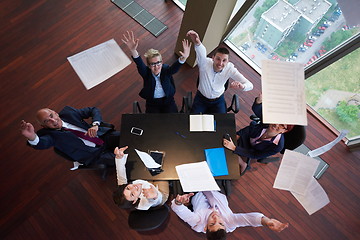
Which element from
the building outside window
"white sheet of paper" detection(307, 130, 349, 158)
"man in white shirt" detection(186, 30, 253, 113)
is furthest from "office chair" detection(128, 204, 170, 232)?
the building outside window

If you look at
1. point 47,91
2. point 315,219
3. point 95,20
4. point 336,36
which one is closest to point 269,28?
point 336,36

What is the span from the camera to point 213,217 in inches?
73.7

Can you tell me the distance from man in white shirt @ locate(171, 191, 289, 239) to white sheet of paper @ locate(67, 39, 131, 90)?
2159 millimetres

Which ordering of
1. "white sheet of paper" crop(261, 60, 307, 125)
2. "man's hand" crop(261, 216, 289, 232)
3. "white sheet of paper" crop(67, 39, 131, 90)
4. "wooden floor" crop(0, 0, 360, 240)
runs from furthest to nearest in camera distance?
"white sheet of paper" crop(67, 39, 131, 90), "wooden floor" crop(0, 0, 360, 240), "man's hand" crop(261, 216, 289, 232), "white sheet of paper" crop(261, 60, 307, 125)

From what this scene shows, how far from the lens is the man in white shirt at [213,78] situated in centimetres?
229

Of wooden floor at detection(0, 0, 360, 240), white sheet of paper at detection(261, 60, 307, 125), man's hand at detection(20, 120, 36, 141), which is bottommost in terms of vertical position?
wooden floor at detection(0, 0, 360, 240)

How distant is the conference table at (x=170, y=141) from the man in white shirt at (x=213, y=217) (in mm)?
296

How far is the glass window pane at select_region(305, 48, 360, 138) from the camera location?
2.81 meters

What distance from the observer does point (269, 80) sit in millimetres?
1672

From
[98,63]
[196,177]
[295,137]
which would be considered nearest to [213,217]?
[196,177]

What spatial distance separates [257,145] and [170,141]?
84 cm

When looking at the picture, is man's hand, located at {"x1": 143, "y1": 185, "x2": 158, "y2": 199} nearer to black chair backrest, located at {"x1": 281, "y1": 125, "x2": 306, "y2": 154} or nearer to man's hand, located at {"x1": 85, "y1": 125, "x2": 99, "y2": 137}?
man's hand, located at {"x1": 85, "y1": 125, "x2": 99, "y2": 137}

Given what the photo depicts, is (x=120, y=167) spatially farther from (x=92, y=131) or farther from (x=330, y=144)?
(x=330, y=144)

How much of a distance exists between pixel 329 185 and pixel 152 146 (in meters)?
2.40
